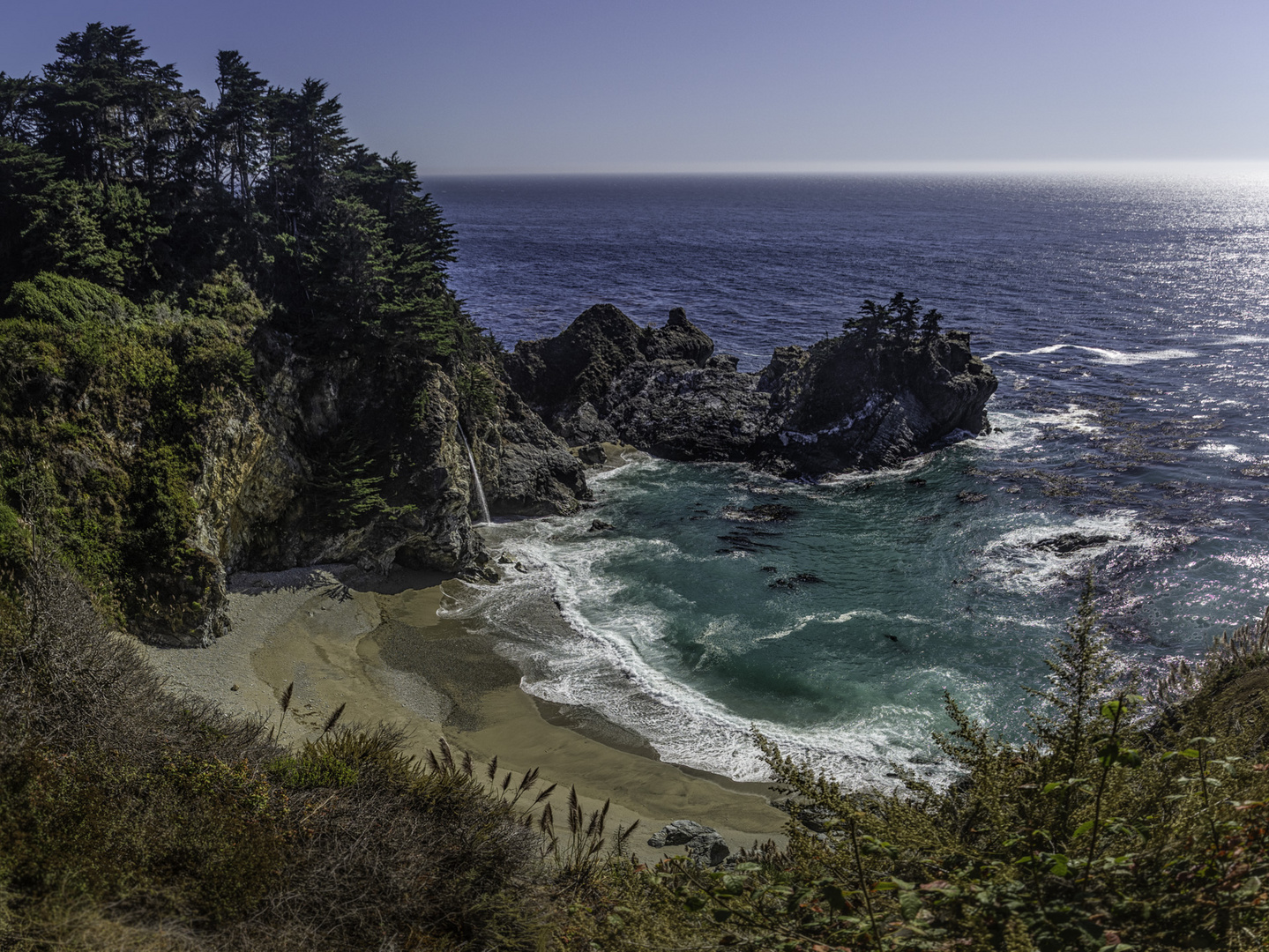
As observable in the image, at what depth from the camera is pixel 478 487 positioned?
99.5 ft

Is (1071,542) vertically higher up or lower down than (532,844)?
lower down

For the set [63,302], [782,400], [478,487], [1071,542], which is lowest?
[1071,542]

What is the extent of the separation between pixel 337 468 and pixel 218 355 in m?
5.15

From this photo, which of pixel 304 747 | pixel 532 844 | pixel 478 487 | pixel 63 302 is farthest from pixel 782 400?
pixel 532 844

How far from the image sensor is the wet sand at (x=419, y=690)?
16.7 meters

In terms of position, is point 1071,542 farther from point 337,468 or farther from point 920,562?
point 337,468

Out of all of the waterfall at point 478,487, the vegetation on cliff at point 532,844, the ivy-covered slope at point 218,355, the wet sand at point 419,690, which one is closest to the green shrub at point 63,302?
the ivy-covered slope at point 218,355

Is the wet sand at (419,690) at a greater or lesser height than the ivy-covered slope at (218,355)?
lesser

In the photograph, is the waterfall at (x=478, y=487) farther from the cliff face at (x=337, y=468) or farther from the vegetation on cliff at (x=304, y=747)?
the vegetation on cliff at (x=304, y=747)

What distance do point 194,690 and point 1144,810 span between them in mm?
18775

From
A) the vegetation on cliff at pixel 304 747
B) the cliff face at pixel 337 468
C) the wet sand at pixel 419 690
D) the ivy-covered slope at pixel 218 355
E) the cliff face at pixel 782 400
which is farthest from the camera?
the cliff face at pixel 782 400

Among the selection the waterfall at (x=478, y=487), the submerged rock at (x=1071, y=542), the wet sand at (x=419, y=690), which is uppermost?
the waterfall at (x=478, y=487)

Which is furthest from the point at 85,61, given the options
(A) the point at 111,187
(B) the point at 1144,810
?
(B) the point at 1144,810

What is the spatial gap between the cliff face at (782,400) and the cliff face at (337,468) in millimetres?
14918
